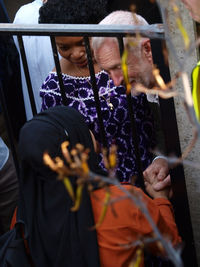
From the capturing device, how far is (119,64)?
2.52 m

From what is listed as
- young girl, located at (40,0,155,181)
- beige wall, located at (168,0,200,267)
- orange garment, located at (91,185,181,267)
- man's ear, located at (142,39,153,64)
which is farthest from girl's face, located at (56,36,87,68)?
orange garment, located at (91,185,181,267)

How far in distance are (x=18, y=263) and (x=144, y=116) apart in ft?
3.66

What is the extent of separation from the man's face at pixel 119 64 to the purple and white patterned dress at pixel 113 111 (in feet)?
0.38

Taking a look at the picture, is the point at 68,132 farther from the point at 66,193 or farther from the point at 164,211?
the point at 164,211

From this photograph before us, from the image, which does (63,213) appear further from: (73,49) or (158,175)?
(73,49)

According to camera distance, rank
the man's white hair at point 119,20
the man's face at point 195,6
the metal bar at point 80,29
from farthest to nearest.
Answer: the man's white hair at point 119,20
the metal bar at point 80,29
the man's face at point 195,6

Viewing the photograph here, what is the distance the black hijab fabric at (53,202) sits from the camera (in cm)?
198

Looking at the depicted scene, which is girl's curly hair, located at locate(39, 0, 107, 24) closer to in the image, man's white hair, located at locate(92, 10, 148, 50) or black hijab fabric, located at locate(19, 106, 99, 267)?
man's white hair, located at locate(92, 10, 148, 50)

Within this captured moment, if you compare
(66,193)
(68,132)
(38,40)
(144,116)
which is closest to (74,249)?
(66,193)

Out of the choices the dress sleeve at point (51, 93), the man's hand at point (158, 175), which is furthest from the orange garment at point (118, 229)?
the dress sleeve at point (51, 93)

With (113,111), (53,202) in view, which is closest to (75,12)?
(113,111)

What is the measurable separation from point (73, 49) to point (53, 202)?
1112 millimetres

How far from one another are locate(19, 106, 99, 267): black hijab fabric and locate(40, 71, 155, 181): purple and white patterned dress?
0.53 metres

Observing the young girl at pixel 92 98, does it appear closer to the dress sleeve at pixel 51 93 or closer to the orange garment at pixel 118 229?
the dress sleeve at pixel 51 93
